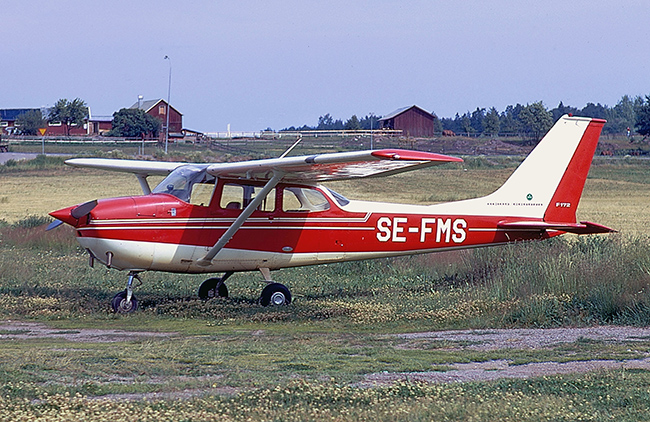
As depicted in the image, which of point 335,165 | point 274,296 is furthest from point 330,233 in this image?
point 335,165

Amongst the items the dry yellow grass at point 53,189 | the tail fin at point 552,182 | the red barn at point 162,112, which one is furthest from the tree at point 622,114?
the tail fin at point 552,182

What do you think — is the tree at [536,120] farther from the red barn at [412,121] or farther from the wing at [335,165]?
the wing at [335,165]

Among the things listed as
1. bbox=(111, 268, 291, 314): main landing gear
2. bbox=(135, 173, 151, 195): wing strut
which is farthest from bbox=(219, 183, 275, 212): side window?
bbox=(135, 173, 151, 195): wing strut

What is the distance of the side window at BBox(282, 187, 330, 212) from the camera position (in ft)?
41.6

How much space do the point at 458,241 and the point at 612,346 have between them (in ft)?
17.0

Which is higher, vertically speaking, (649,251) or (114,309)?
(649,251)

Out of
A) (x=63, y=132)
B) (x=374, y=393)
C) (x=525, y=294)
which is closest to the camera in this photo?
(x=374, y=393)

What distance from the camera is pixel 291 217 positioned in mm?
12727

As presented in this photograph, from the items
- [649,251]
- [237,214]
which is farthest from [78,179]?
[649,251]

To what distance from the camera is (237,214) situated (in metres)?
12.4

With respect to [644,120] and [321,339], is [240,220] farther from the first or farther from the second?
[644,120]

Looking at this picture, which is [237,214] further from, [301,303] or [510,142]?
[510,142]

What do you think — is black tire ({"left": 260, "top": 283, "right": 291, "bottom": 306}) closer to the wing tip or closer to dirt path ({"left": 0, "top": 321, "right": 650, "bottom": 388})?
dirt path ({"left": 0, "top": 321, "right": 650, "bottom": 388})

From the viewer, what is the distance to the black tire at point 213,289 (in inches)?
527
